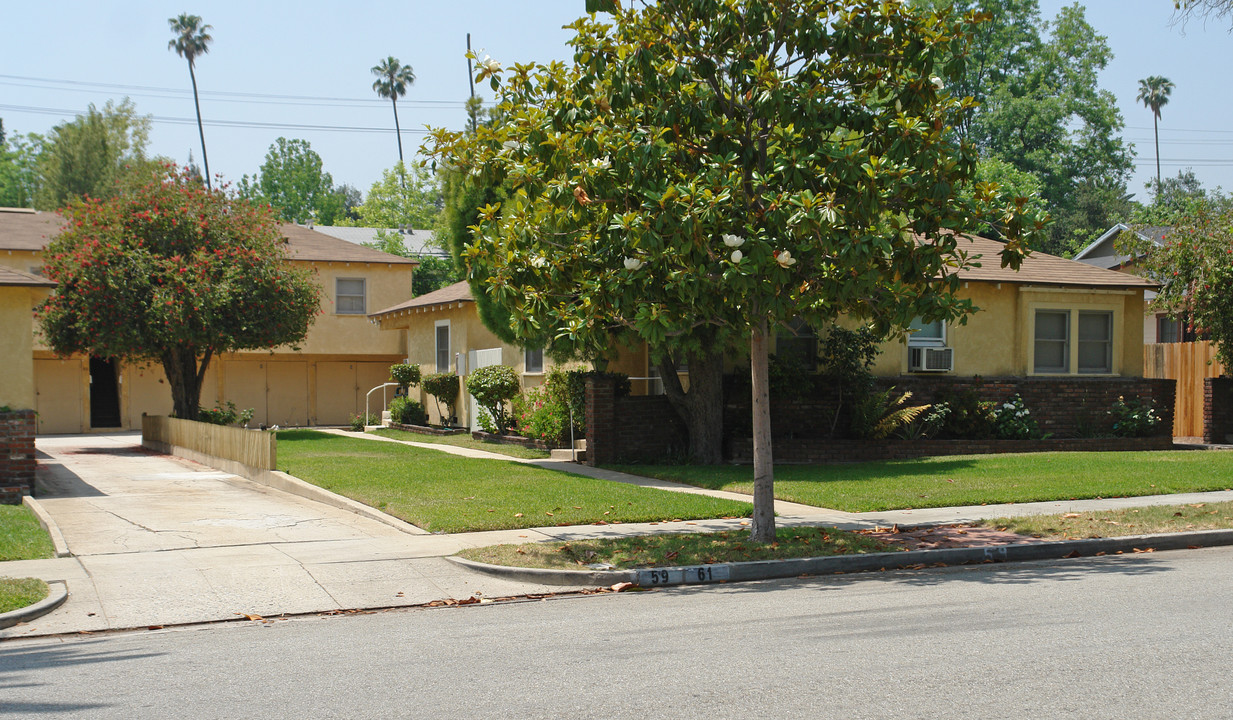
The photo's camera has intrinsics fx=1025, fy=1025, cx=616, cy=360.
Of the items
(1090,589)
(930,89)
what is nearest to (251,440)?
(930,89)

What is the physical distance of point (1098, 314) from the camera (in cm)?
2209

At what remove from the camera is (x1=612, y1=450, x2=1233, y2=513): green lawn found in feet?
45.4

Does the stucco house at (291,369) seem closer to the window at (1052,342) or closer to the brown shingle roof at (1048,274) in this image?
the brown shingle roof at (1048,274)

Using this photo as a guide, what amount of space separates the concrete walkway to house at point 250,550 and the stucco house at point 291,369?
56.2ft

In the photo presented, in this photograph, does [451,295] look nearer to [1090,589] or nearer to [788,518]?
[788,518]

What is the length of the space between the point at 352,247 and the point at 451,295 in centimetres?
1040

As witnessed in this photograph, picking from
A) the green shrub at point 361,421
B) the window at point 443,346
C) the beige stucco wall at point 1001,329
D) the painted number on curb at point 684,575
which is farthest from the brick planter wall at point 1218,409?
the green shrub at point 361,421

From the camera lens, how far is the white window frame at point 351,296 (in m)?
35.1

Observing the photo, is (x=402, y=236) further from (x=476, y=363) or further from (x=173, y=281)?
(x=173, y=281)

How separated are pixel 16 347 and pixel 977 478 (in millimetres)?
14775

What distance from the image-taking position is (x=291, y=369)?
35875 mm

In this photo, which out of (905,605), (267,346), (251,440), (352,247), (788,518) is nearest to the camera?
(905,605)

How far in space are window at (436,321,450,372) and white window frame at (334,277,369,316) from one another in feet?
21.8

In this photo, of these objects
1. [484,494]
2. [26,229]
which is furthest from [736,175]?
[26,229]
